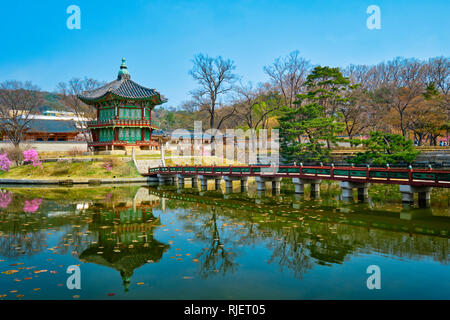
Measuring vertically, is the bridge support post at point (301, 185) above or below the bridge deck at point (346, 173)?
below

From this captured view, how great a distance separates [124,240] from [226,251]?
402 cm

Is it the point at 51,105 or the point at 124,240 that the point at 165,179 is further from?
the point at 51,105

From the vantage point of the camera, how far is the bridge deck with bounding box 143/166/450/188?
59.4 feet

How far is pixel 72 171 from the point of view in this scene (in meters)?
37.3

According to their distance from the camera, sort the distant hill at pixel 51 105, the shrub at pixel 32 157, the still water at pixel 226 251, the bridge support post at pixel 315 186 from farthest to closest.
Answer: the distant hill at pixel 51 105, the shrub at pixel 32 157, the bridge support post at pixel 315 186, the still water at pixel 226 251

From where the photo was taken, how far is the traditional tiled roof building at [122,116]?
4347cm

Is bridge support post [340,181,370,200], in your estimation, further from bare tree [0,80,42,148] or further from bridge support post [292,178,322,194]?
bare tree [0,80,42,148]

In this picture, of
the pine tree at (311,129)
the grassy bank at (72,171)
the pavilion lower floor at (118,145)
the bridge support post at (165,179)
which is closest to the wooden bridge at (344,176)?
the bridge support post at (165,179)

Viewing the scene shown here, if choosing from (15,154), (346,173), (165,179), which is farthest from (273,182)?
(15,154)

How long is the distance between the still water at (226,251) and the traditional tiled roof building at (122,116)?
85.2ft

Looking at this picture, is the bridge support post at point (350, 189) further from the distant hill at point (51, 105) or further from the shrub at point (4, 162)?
the distant hill at point (51, 105)

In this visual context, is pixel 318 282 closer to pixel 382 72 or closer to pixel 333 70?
pixel 333 70

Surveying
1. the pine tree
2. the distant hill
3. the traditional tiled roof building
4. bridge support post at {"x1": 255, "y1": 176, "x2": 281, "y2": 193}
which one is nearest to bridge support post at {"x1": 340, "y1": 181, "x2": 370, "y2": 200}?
bridge support post at {"x1": 255, "y1": 176, "x2": 281, "y2": 193}

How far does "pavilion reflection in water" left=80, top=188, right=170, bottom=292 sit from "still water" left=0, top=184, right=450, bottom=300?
4 cm
